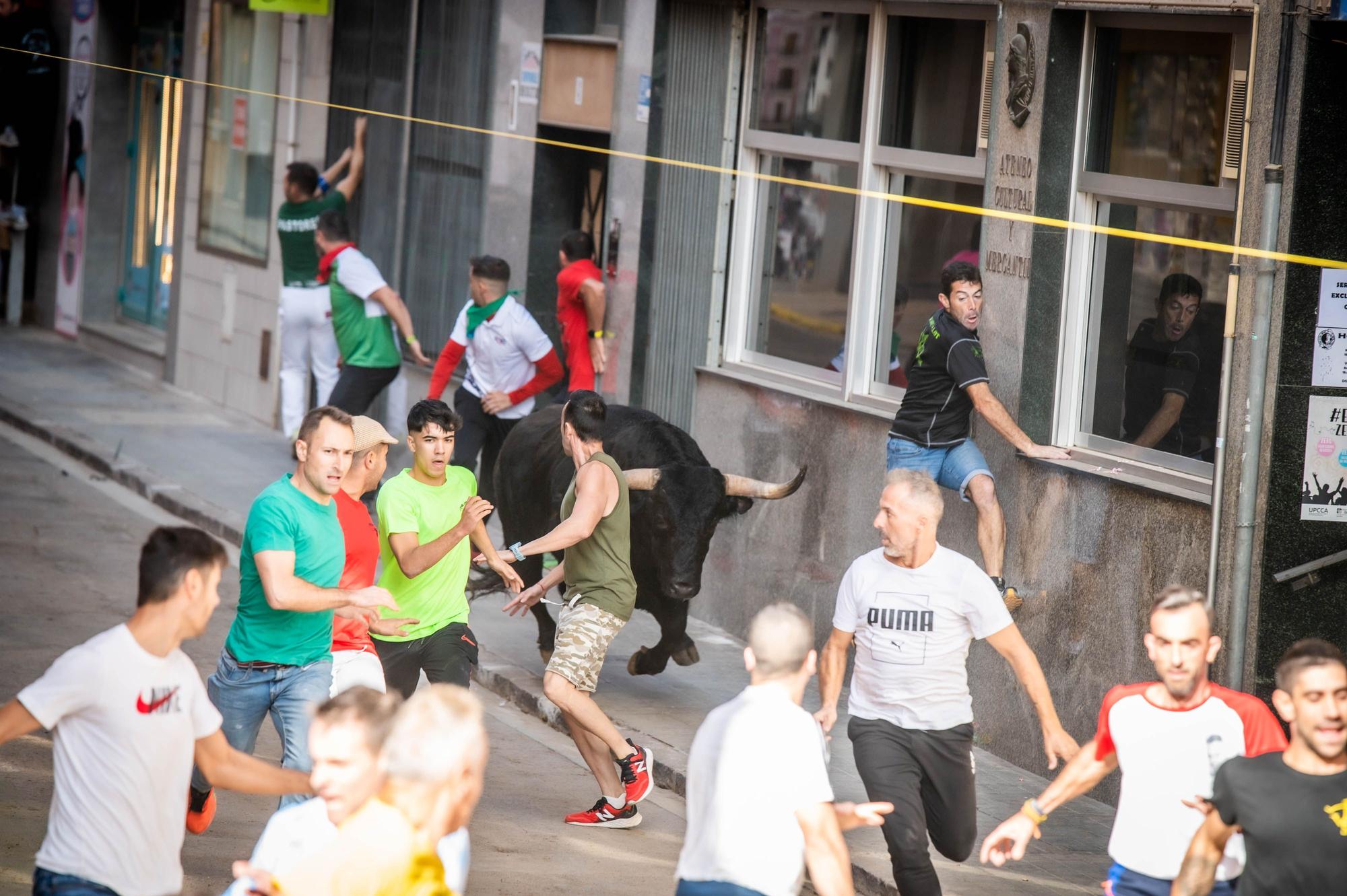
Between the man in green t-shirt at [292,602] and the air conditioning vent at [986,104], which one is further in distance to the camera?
the air conditioning vent at [986,104]

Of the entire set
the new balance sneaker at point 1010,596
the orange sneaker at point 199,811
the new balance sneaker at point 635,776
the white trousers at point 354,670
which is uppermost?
the new balance sneaker at point 1010,596

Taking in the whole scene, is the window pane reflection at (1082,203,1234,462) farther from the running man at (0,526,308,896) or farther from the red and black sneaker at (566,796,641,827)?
the running man at (0,526,308,896)

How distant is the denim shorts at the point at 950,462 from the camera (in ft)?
29.6

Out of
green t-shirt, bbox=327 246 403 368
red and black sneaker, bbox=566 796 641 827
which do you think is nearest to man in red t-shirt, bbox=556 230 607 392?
green t-shirt, bbox=327 246 403 368

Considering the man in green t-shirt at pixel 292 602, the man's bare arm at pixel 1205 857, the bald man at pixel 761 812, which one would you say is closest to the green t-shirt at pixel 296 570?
the man in green t-shirt at pixel 292 602

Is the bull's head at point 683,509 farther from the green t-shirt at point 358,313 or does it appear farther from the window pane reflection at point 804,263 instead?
the green t-shirt at point 358,313

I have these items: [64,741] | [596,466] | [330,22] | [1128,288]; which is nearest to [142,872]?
[64,741]

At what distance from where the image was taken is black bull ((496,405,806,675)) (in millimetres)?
9281

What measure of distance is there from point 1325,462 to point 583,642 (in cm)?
321

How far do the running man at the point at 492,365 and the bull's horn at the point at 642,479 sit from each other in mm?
2855

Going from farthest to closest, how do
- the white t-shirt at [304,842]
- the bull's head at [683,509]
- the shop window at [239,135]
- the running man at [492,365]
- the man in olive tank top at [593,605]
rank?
the shop window at [239,135], the running man at [492,365], the bull's head at [683,509], the man in olive tank top at [593,605], the white t-shirt at [304,842]

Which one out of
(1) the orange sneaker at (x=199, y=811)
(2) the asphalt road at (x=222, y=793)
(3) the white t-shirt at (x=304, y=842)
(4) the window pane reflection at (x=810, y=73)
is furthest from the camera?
(4) the window pane reflection at (x=810, y=73)

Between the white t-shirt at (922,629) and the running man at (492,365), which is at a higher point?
the running man at (492,365)

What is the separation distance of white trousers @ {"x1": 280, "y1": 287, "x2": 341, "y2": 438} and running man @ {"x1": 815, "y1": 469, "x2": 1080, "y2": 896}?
32.0 ft
